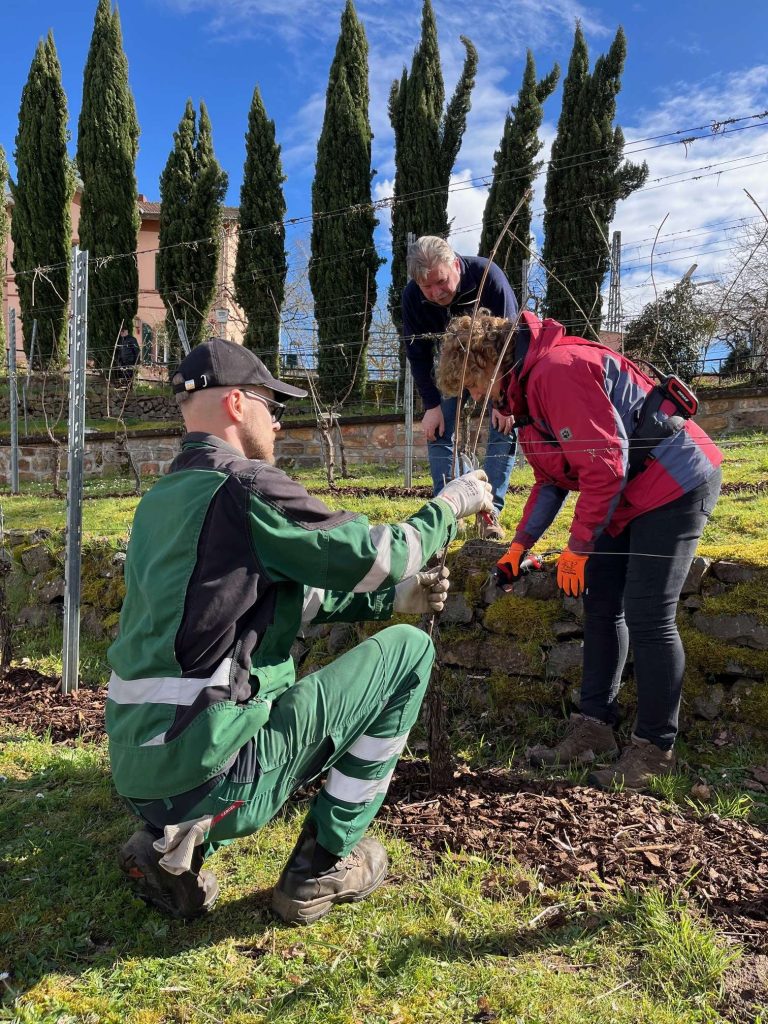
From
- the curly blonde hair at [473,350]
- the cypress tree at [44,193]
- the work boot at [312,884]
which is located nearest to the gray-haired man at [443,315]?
the curly blonde hair at [473,350]

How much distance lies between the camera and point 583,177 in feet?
47.2

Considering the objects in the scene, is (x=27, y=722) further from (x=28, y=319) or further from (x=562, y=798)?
(x=28, y=319)

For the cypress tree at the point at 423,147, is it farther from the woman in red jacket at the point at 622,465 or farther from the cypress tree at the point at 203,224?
the woman in red jacket at the point at 622,465

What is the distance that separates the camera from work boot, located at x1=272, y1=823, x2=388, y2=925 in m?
2.13

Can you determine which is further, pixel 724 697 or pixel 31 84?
pixel 31 84

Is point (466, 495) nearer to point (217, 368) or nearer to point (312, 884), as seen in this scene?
point (217, 368)

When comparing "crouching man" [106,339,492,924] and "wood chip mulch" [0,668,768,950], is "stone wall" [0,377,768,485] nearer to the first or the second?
"wood chip mulch" [0,668,768,950]

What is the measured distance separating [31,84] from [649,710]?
A: 73.1ft

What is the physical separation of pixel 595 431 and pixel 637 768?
1281 millimetres

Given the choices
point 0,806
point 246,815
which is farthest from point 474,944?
point 0,806

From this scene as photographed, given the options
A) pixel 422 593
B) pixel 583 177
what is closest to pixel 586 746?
pixel 422 593

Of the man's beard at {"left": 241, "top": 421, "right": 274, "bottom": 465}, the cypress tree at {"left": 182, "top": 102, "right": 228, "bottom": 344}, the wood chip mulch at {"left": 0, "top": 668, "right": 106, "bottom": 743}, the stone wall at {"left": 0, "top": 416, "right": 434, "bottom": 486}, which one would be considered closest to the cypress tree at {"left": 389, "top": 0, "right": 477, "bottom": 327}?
the cypress tree at {"left": 182, "top": 102, "right": 228, "bottom": 344}

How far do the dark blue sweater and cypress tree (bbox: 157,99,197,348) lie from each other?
1424 centimetres

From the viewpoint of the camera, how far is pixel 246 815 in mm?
1968
